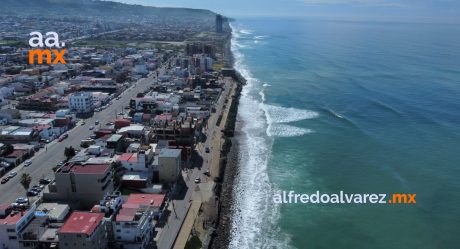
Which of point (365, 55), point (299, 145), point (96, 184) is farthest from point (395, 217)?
point (365, 55)

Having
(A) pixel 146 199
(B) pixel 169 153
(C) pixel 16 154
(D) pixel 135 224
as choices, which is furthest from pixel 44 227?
(C) pixel 16 154

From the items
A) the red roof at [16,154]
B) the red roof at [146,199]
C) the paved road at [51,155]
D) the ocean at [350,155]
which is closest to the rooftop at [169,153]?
the red roof at [146,199]

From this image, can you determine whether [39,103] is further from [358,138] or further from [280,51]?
[280,51]

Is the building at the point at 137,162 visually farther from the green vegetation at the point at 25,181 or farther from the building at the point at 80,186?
the green vegetation at the point at 25,181

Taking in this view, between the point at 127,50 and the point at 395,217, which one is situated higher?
the point at 127,50

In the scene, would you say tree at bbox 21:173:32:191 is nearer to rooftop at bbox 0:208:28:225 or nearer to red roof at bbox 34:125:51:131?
rooftop at bbox 0:208:28:225

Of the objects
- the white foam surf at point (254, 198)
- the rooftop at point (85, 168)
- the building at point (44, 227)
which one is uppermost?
the rooftop at point (85, 168)

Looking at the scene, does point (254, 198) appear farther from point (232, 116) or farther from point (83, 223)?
point (232, 116)
